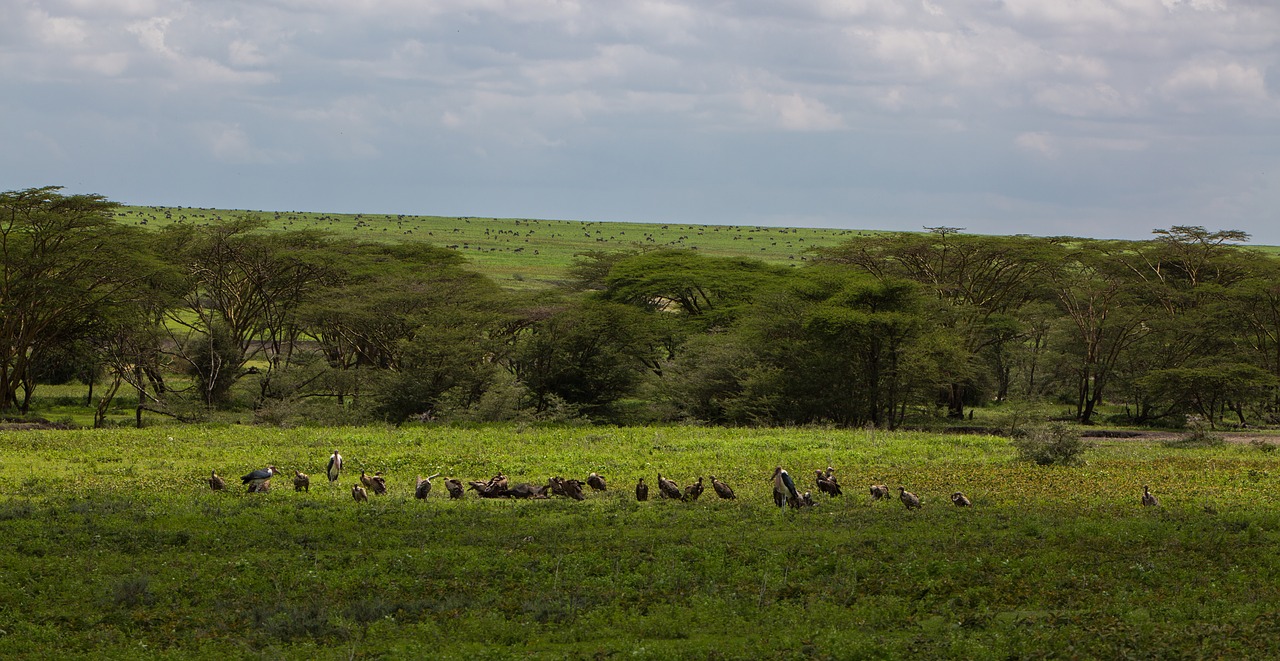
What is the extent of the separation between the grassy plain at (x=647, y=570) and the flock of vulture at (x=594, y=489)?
0.28 metres

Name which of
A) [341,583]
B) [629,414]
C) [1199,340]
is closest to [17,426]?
[629,414]

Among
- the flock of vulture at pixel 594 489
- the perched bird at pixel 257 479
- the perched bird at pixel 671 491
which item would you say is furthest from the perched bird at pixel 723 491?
the perched bird at pixel 257 479

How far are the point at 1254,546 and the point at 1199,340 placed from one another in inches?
1166

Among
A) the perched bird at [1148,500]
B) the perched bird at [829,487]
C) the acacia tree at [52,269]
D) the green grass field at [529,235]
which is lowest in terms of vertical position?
the perched bird at [829,487]

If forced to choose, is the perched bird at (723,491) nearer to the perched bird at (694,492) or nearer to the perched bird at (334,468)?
the perched bird at (694,492)

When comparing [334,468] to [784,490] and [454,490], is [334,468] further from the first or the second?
[784,490]

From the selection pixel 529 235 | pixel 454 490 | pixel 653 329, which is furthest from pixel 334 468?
pixel 529 235

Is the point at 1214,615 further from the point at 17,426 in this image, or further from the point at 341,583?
the point at 17,426

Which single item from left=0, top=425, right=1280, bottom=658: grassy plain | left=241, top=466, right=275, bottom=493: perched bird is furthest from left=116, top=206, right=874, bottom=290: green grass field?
left=0, top=425, right=1280, bottom=658: grassy plain

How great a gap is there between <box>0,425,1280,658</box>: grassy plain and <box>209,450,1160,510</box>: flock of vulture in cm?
28

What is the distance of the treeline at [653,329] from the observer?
35844mm

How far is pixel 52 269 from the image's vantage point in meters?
35.8

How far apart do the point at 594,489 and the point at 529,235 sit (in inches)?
5051

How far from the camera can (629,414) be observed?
40.2m
